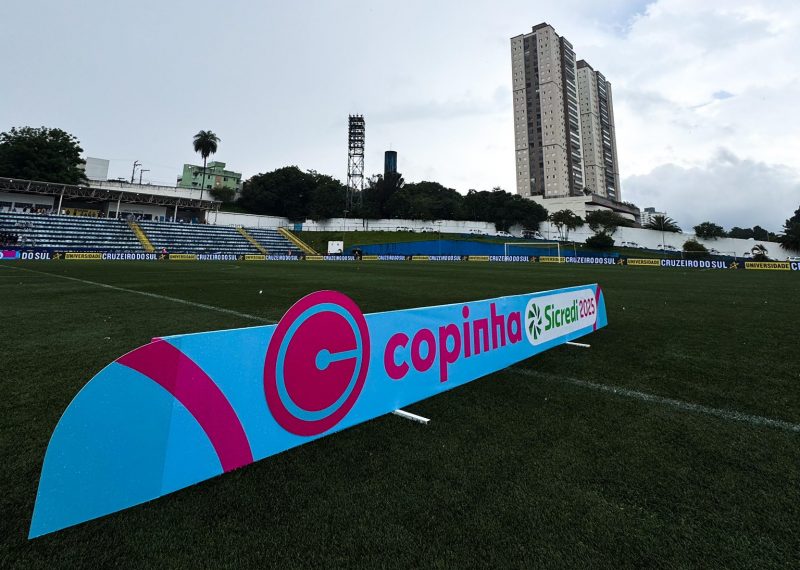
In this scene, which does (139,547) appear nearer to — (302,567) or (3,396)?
(302,567)

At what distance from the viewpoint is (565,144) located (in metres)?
105

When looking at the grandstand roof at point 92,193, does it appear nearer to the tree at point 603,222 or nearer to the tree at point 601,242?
the tree at point 601,242

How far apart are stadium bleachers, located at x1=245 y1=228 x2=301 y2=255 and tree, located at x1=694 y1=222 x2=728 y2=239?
231ft

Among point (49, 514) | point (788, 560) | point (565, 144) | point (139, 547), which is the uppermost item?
point (565, 144)

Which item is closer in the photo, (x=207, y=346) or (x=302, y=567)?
(x=302, y=567)

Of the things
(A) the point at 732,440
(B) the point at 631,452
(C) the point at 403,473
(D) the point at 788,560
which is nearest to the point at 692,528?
(D) the point at 788,560


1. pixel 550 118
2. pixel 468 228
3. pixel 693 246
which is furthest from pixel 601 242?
pixel 550 118

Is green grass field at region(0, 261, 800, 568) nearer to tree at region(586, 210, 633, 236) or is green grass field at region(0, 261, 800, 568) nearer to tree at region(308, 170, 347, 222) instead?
tree at region(308, 170, 347, 222)

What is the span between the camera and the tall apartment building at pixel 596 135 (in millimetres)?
121000

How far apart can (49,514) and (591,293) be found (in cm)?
641

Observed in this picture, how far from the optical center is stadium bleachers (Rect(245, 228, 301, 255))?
53.3 m

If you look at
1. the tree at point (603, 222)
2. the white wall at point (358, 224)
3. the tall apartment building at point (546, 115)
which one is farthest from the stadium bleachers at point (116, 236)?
the tall apartment building at point (546, 115)

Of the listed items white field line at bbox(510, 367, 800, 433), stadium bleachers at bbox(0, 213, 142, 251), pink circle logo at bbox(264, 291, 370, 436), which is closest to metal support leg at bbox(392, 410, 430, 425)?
pink circle logo at bbox(264, 291, 370, 436)

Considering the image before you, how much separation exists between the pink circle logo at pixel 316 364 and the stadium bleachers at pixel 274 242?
2033 inches
